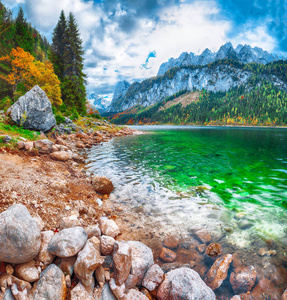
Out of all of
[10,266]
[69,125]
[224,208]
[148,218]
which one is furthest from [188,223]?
[69,125]

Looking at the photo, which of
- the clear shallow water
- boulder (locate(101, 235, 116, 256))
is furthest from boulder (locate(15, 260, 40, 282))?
the clear shallow water

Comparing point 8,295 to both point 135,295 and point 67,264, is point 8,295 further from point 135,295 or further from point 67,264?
point 135,295

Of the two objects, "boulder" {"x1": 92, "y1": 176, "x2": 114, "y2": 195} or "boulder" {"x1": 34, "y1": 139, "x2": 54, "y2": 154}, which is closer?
"boulder" {"x1": 92, "y1": 176, "x2": 114, "y2": 195}

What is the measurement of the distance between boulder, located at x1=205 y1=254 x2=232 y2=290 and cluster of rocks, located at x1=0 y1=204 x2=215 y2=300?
2.17 feet

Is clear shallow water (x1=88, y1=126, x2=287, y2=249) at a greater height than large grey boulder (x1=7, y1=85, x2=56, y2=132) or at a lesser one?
lesser

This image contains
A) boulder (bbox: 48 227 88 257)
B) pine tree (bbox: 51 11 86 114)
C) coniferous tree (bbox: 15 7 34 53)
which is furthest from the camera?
pine tree (bbox: 51 11 86 114)

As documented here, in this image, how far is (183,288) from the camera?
3.52 m

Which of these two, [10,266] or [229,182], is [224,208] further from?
[10,266]

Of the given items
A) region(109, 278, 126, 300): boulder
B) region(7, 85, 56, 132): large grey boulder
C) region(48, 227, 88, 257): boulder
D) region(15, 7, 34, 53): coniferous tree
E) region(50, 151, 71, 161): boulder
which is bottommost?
region(109, 278, 126, 300): boulder

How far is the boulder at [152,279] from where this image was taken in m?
3.82

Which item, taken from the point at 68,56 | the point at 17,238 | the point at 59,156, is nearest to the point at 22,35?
the point at 68,56

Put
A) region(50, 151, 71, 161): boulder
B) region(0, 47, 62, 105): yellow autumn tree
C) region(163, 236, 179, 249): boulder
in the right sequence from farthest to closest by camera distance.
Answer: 1. region(0, 47, 62, 105): yellow autumn tree
2. region(50, 151, 71, 161): boulder
3. region(163, 236, 179, 249): boulder

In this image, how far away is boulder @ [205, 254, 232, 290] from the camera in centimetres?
416

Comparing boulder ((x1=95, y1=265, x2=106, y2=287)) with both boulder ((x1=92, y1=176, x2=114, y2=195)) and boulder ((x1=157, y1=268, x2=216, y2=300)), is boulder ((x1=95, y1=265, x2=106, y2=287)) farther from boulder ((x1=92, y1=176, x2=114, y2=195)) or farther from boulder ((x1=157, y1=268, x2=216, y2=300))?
boulder ((x1=92, y1=176, x2=114, y2=195))
